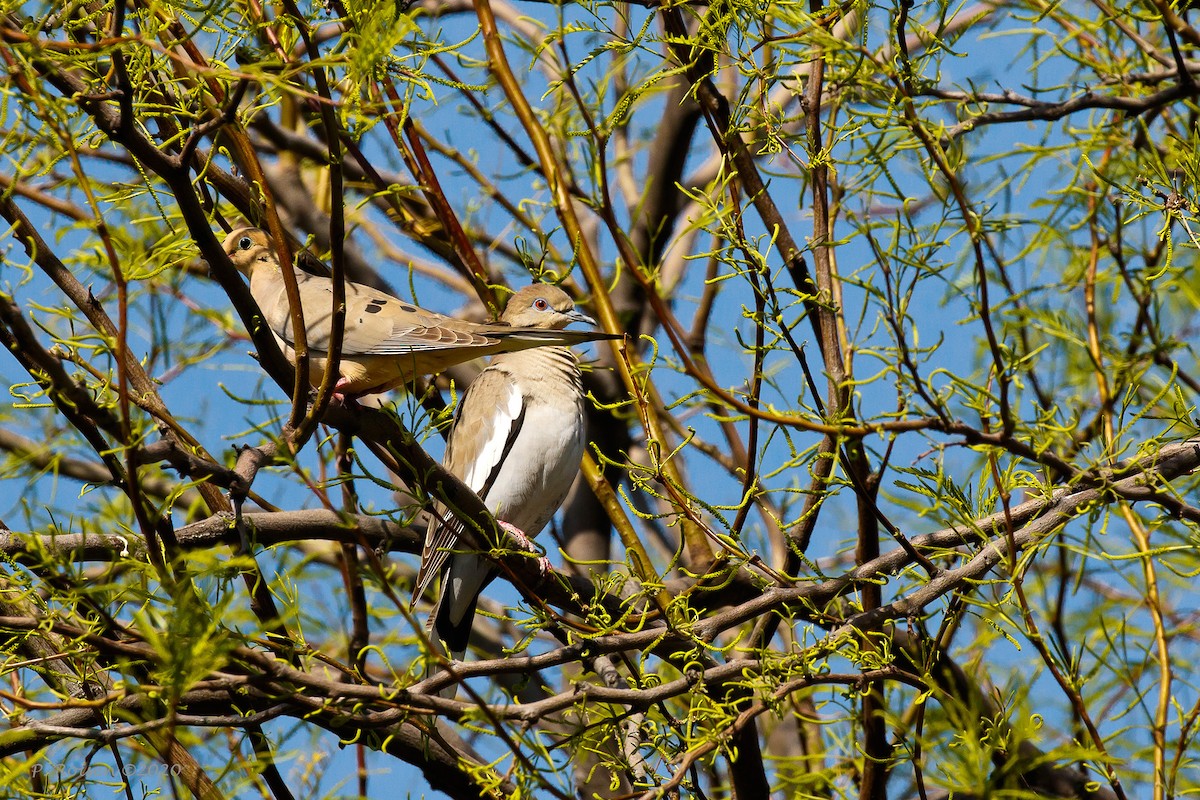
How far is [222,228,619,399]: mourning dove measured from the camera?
389 cm

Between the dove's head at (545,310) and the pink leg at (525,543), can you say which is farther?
the dove's head at (545,310)


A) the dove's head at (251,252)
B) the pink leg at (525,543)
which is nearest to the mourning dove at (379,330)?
the dove's head at (251,252)

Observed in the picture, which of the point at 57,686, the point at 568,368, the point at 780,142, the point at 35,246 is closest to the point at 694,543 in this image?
the point at 568,368

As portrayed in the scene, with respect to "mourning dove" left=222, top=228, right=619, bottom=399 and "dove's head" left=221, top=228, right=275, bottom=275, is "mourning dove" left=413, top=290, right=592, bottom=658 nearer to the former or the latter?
"mourning dove" left=222, top=228, right=619, bottom=399

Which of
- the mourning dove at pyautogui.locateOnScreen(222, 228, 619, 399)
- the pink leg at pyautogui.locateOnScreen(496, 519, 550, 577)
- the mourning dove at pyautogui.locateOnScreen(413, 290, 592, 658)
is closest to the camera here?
the mourning dove at pyautogui.locateOnScreen(222, 228, 619, 399)

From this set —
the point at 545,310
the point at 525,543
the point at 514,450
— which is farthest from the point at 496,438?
the point at 525,543

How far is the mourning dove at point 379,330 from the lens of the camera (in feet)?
12.8

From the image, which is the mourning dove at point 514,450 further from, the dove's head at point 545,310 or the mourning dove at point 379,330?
the mourning dove at point 379,330

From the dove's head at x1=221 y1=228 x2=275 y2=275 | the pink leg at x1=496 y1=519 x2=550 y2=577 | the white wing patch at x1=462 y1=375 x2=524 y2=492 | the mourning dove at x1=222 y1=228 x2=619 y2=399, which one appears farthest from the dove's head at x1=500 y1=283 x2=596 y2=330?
the pink leg at x1=496 y1=519 x2=550 y2=577

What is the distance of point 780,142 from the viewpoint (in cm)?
330

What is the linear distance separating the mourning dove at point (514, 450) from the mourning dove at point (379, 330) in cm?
32

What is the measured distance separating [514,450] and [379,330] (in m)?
0.97

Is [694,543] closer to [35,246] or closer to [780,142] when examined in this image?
[780,142]

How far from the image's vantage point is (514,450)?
5074mm
